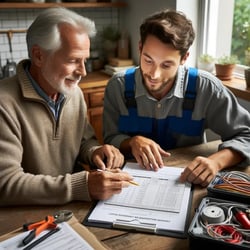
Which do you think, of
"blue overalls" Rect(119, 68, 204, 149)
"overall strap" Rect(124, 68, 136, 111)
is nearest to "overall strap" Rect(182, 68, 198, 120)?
"blue overalls" Rect(119, 68, 204, 149)

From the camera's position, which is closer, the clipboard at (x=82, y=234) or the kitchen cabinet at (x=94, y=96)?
the clipboard at (x=82, y=234)

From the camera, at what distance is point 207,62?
9.00ft

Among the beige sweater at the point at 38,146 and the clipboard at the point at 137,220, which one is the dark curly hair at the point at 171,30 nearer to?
the beige sweater at the point at 38,146

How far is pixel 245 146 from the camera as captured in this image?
55.4 inches

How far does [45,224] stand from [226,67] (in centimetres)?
199

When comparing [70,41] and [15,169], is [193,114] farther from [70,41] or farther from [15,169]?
[15,169]

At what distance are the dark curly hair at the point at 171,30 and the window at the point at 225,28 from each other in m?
1.16

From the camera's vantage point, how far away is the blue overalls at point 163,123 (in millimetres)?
1619

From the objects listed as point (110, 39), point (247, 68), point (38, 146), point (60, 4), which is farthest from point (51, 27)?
point (110, 39)

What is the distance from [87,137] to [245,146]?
698mm

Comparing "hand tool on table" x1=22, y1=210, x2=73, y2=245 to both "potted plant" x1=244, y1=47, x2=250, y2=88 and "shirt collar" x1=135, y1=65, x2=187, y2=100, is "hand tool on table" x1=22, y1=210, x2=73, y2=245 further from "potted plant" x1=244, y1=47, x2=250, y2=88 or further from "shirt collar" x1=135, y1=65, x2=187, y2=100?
"potted plant" x1=244, y1=47, x2=250, y2=88

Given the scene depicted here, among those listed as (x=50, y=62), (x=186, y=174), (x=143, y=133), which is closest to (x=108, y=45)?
(x=143, y=133)

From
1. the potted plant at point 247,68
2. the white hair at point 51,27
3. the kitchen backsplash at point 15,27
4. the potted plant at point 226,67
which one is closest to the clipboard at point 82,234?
the white hair at point 51,27

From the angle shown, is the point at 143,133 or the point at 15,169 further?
the point at 143,133
